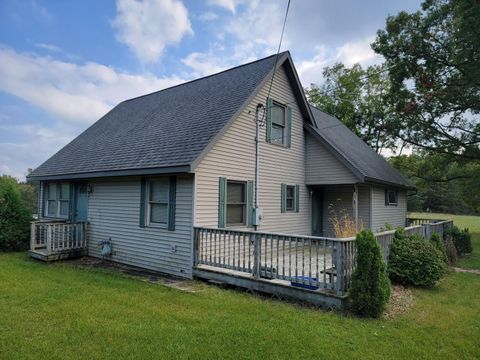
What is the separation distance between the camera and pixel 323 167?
1156 centimetres

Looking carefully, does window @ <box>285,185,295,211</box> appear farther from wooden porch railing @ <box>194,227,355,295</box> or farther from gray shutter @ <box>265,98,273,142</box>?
wooden porch railing @ <box>194,227,355,295</box>

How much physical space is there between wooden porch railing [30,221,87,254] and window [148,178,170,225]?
311 cm

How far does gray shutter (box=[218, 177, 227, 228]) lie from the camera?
8242mm

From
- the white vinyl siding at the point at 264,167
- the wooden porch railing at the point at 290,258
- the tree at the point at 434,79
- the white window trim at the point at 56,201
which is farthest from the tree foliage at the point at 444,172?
the white window trim at the point at 56,201

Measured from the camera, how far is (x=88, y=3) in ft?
34.5

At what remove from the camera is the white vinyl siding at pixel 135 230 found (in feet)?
25.2

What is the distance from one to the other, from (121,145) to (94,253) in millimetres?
3486

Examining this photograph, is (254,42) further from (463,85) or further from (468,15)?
(463,85)

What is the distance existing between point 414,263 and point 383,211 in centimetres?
617

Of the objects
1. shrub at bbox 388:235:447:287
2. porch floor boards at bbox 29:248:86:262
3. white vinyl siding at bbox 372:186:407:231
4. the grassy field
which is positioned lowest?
the grassy field

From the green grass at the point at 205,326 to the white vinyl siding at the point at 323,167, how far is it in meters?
4.99

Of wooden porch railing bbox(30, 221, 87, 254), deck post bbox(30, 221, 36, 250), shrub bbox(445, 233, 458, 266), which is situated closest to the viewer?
wooden porch railing bbox(30, 221, 87, 254)

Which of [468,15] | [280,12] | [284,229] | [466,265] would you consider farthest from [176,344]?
[468,15]

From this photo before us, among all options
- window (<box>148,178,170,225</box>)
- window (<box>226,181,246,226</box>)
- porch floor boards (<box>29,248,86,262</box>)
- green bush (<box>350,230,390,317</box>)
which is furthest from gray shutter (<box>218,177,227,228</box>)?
porch floor boards (<box>29,248,86,262</box>)
